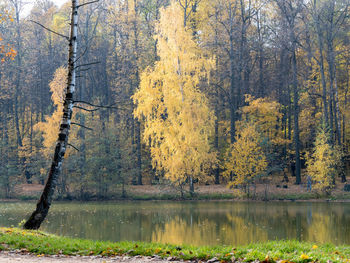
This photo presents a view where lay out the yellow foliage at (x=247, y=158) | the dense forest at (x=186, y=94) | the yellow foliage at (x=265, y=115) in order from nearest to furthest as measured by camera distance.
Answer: the dense forest at (x=186, y=94) < the yellow foliage at (x=247, y=158) < the yellow foliage at (x=265, y=115)

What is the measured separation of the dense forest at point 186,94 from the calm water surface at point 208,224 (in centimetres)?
540

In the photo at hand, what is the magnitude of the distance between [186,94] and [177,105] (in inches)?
37.0

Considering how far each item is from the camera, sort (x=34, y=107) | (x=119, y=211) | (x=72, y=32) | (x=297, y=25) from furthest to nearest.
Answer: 1. (x=34, y=107)
2. (x=297, y=25)
3. (x=119, y=211)
4. (x=72, y=32)

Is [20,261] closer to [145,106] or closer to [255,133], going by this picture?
[145,106]

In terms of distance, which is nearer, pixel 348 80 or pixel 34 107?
pixel 348 80

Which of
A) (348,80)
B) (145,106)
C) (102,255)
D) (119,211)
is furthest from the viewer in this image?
(348,80)

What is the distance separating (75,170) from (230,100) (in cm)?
1341

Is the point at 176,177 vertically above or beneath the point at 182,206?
above

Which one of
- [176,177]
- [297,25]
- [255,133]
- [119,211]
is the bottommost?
[119,211]

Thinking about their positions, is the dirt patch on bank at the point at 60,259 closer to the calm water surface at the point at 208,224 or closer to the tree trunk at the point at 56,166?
the tree trunk at the point at 56,166

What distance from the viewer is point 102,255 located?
702cm

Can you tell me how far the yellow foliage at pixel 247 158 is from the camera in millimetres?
26328

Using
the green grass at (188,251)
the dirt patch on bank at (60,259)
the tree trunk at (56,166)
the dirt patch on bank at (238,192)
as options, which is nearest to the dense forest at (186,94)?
the dirt patch on bank at (238,192)

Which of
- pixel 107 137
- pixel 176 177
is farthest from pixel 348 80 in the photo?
pixel 107 137
